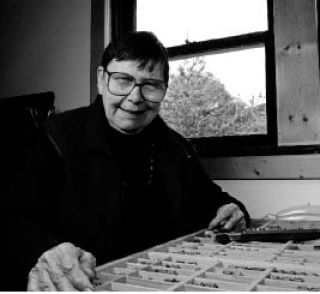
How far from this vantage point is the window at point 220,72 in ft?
7.73

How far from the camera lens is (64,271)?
847mm

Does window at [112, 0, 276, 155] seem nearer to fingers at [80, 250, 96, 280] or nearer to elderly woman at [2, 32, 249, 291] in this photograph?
elderly woman at [2, 32, 249, 291]

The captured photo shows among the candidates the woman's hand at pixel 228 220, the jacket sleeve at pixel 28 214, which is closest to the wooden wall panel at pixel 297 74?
the woman's hand at pixel 228 220

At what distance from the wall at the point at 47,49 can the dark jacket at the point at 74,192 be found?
124cm

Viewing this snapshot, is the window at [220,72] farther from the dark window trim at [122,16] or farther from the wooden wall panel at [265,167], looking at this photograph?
the dark window trim at [122,16]

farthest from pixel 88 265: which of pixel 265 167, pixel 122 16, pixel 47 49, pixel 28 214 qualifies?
pixel 47 49

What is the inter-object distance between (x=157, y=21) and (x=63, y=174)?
158 centimetres

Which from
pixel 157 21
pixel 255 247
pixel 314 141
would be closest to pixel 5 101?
pixel 157 21

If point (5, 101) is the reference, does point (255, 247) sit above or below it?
below

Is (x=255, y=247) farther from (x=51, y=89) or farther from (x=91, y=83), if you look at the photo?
(x=51, y=89)

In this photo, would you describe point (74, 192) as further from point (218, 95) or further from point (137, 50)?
point (218, 95)

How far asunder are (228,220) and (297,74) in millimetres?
970

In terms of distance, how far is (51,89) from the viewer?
9.68 feet

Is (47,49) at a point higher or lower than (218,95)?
higher
